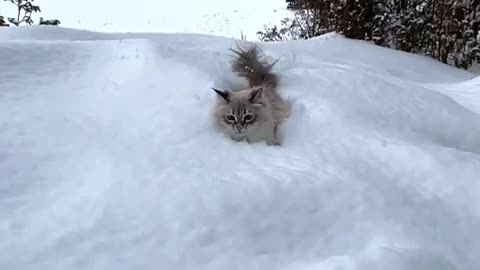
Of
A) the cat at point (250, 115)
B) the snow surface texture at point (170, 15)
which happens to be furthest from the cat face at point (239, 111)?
the snow surface texture at point (170, 15)

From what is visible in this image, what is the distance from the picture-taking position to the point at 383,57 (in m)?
7.33

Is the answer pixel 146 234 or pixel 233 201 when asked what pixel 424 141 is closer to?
pixel 233 201

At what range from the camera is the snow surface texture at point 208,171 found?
2.63m

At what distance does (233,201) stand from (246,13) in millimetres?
11270

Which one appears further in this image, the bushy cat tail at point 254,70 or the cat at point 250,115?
the bushy cat tail at point 254,70

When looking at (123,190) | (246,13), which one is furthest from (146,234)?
(246,13)

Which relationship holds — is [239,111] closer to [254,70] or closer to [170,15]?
[254,70]

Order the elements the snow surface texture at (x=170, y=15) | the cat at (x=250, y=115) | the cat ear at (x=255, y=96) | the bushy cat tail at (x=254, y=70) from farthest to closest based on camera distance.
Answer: the snow surface texture at (x=170, y=15)
the bushy cat tail at (x=254, y=70)
the cat ear at (x=255, y=96)
the cat at (x=250, y=115)

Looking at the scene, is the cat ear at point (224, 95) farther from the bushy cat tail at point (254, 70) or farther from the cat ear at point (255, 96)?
the bushy cat tail at point (254, 70)

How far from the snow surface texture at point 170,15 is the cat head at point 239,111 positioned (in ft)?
23.4

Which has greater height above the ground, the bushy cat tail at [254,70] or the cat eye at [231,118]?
the bushy cat tail at [254,70]

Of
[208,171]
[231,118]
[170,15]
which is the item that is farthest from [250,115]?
[170,15]

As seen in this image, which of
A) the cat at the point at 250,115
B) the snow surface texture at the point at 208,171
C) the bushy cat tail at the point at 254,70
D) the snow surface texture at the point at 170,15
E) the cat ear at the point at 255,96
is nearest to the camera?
the snow surface texture at the point at 208,171

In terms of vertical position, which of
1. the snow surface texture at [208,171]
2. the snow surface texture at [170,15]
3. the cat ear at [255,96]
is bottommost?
the snow surface texture at [170,15]
